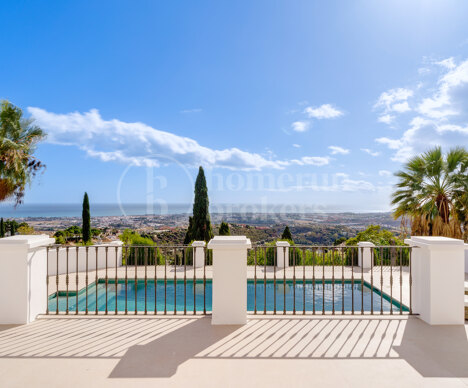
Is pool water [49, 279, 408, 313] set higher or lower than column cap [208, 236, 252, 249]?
lower

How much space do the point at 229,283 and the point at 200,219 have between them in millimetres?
9787

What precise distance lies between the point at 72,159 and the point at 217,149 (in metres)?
23.5

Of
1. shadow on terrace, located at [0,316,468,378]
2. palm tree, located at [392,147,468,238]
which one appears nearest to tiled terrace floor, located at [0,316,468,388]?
shadow on terrace, located at [0,316,468,378]

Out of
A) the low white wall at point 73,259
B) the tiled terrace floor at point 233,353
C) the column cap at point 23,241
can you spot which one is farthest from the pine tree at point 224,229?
the column cap at point 23,241

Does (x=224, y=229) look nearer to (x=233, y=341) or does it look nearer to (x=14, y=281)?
(x=14, y=281)

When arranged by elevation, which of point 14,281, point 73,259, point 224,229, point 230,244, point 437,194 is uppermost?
point 437,194

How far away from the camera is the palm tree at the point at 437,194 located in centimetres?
770

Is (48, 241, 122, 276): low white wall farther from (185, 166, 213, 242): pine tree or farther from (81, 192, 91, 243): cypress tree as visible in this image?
(81, 192, 91, 243): cypress tree

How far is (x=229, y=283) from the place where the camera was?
10.9 feet

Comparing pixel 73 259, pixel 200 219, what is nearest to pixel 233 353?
pixel 73 259

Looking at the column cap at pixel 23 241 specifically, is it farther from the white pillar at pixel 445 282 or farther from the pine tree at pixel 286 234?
the pine tree at pixel 286 234

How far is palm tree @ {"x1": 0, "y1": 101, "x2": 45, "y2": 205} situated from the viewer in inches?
346

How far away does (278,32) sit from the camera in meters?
9.76

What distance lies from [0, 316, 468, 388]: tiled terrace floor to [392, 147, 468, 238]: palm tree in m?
5.45
